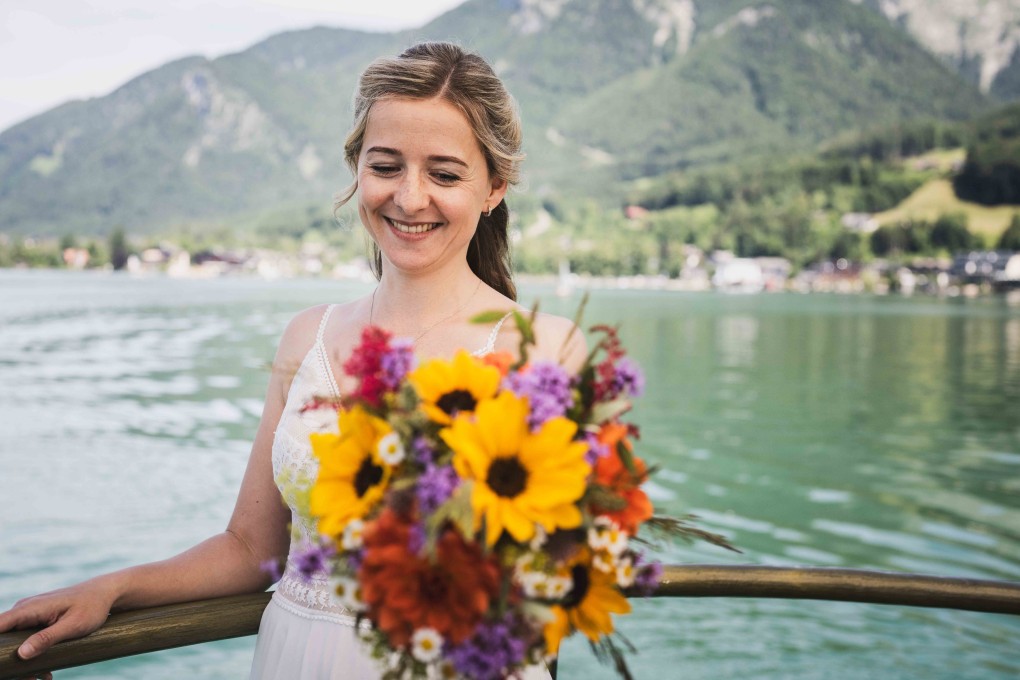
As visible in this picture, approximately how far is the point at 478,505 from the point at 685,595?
1.18 meters

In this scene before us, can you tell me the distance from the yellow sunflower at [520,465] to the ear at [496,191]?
1.13 meters

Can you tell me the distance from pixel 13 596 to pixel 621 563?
11.0 metres

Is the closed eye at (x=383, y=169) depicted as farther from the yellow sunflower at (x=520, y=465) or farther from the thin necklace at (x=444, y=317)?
the yellow sunflower at (x=520, y=465)

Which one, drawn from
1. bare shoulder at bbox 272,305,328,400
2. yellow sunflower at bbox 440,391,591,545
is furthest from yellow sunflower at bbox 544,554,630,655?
bare shoulder at bbox 272,305,328,400

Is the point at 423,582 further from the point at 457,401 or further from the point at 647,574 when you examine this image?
the point at 647,574

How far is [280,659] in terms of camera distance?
6.53ft

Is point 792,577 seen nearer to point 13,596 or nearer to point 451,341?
point 451,341

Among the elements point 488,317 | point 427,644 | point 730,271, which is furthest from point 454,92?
point 730,271

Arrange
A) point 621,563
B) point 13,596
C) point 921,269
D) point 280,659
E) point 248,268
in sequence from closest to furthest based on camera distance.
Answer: point 621,563, point 280,659, point 13,596, point 921,269, point 248,268

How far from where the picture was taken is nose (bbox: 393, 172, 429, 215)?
6.26 feet

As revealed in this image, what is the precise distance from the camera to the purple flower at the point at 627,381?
126 cm

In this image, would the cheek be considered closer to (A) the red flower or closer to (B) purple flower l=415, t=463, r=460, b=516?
(A) the red flower

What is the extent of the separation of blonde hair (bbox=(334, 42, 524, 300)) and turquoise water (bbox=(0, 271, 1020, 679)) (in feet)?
2.17

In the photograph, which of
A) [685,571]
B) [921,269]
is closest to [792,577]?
[685,571]
